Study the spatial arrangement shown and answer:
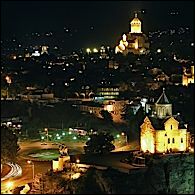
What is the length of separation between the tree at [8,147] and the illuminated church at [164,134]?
5047 mm

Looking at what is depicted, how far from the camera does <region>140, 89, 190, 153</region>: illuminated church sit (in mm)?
22062

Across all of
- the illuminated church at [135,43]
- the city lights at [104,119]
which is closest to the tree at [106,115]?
the city lights at [104,119]

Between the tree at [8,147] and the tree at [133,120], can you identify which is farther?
the tree at [133,120]

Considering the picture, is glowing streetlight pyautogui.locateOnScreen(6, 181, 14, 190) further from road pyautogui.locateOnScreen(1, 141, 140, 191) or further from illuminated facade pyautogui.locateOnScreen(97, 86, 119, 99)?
illuminated facade pyautogui.locateOnScreen(97, 86, 119, 99)

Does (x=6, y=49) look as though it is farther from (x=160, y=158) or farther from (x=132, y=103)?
(x=160, y=158)

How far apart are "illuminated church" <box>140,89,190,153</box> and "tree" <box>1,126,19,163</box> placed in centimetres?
505

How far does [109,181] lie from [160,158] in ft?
8.36

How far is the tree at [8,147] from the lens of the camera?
22.2 meters

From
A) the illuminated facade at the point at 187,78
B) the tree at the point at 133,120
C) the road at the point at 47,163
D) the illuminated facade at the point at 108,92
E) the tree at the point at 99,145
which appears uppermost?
the illuminated facade at the point at 187,78

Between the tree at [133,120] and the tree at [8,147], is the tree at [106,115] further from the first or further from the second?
the tree at [8,147]

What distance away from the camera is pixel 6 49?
78750 mm

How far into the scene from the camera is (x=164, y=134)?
22.1m

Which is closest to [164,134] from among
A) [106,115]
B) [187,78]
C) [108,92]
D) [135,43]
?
[106,115]

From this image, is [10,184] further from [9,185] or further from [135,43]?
[135,43]
